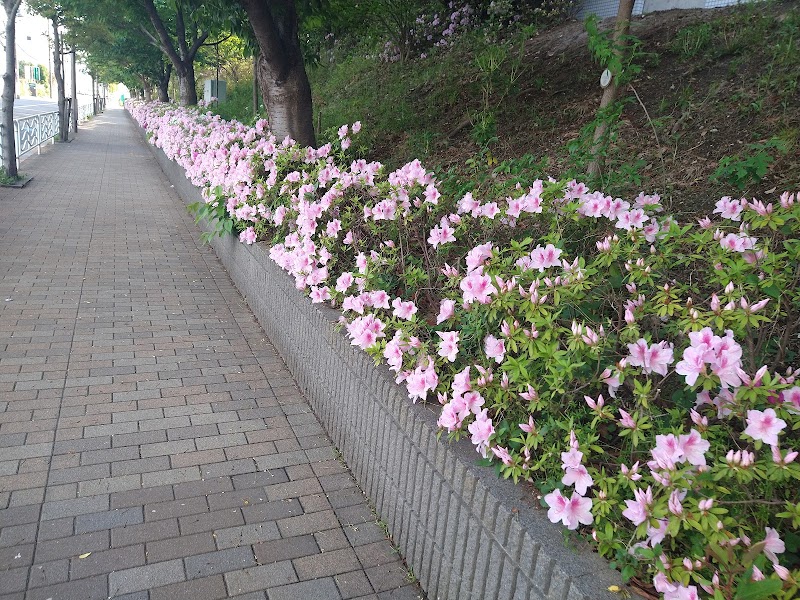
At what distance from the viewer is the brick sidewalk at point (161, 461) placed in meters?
2.53

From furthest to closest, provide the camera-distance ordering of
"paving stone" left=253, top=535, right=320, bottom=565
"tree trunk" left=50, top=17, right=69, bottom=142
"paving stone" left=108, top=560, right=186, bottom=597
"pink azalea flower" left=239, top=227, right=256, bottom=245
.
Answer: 1. "tree trunk" left=50, top=17, right=69, bottom=142
2. "pink azalea flower" left=239, top=227, right=256, bottom=245
3. "paving stone" left=253, top=535, right=320, bottom=565
4. "paving stone" left=108, top=560, right=186, bottom=597

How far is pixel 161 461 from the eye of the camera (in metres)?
3.27

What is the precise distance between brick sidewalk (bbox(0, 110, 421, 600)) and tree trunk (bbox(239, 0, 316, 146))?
6.71 ft

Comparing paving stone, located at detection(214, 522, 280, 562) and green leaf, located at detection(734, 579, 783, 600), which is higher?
green leaf, located at detection(734, 579, 783, 600)

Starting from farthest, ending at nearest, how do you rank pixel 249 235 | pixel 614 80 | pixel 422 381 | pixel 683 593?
pixel 249 235 < pixel 614 80 < pixel 422 381 < pixel 683 593

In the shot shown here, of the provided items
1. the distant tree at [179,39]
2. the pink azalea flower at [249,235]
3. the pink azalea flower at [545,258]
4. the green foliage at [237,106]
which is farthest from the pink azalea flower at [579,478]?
the distant tree at [179,39]

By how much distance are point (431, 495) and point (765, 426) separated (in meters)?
1.28

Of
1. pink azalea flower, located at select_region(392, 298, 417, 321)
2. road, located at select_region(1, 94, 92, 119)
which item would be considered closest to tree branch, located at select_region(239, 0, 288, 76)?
pink azalea flower, located at select_region(392, 298, 417, 321)

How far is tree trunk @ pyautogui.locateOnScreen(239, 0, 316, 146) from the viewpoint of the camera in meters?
6.53

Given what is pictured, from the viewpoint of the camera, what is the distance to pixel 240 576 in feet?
8.31

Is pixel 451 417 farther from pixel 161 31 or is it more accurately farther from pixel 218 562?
pixel 161 31

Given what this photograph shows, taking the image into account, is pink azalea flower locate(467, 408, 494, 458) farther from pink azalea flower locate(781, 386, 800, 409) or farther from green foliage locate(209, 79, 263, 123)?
green foliage locate(209, 79, 263, 123)

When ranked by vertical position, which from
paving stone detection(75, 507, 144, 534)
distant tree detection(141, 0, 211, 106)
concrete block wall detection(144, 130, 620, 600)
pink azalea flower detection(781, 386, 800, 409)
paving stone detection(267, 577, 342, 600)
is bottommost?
paving stone detection(267, 577, 342, 600)

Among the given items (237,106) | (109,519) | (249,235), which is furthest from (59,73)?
(109,519)
